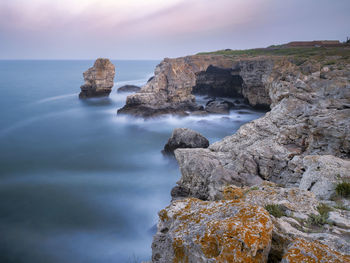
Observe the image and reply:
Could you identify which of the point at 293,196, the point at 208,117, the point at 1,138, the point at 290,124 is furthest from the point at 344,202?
the point at 1,138

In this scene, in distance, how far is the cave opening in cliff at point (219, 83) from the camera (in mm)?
50438

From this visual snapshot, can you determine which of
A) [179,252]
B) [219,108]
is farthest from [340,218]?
[219,108]

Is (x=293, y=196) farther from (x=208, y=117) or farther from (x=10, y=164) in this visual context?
(x=208, y=117)

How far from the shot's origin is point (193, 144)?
20094 mm

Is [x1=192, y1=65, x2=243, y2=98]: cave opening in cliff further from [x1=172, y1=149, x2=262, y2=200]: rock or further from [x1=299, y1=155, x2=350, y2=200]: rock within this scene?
[x1=299, y1=155, x2=350, y2=200]: rock

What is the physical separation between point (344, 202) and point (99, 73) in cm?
5009

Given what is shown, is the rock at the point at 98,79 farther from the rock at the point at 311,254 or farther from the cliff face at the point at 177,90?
the rock at the point at 311,254

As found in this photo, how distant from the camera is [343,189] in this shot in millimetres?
5316

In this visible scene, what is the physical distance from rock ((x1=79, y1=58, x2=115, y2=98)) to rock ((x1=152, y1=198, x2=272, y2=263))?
161 feet

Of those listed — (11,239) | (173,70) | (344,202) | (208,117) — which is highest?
(173,70)

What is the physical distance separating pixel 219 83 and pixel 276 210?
52.1 meters

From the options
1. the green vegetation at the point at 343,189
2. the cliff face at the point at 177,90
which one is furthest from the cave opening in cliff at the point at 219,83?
the green vegetation at the point at 343,189

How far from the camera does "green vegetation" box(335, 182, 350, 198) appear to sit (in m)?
5.25

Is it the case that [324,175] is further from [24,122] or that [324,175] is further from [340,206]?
[24,122]
